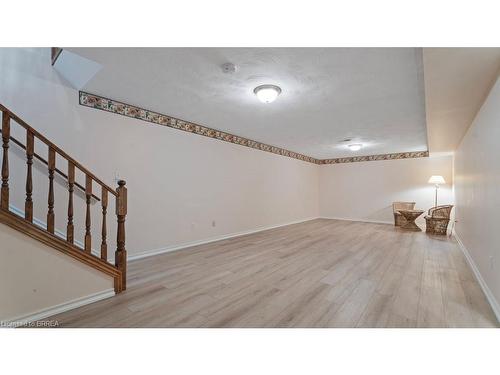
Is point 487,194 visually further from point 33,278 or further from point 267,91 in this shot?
point 33,278

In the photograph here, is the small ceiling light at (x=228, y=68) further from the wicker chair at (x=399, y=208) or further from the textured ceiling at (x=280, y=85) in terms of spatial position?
the wicker chair at (x=399, y=208)

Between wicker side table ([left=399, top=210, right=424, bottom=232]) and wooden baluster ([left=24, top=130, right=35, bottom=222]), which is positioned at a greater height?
wooden baluster ([left=24, top=130, right=35, bottom=222])

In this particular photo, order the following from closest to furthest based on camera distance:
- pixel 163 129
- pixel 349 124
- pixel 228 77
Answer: pixel 228 77 < pixel 163 129 < pixel 349 124

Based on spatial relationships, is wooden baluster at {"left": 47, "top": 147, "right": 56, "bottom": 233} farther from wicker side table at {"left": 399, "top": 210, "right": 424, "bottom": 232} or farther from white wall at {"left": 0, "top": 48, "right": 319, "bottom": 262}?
wicker side table at {"left": 399, "top": 210, "right": 424, "bottom": 232}

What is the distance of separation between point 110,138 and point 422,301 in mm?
4168

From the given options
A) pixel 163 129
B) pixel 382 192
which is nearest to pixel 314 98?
pixel 163 129

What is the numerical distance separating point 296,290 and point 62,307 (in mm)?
2133

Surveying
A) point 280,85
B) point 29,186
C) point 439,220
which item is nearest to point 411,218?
point 439,220

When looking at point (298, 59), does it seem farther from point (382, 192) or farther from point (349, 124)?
point (382, 192)

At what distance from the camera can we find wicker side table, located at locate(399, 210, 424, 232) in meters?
6.00

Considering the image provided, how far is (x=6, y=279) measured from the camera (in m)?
1.67

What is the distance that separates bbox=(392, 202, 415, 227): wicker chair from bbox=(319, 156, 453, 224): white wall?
0.24 m

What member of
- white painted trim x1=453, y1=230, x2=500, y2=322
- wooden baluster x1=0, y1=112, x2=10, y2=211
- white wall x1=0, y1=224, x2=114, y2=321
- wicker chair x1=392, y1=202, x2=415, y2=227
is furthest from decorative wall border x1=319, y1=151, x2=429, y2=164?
wooden baluster x1=0, y1=112, x2=10, y2=211
